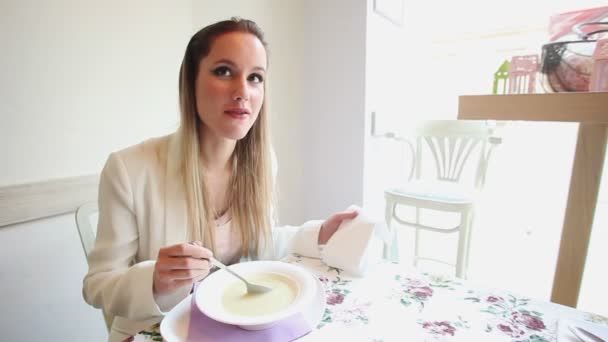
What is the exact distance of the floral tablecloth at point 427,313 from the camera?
1.64 feet

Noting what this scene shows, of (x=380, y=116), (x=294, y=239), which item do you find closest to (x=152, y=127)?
(x=294, y=239)

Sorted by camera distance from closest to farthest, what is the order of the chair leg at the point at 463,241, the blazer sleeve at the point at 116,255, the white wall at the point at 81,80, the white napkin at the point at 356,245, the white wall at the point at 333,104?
the blazer sleeve at the point at 116,255 → the white napkin at the point at 356,245 → the white wall at the point at 81,80 → the chair leg at the point at 463,241 → the white wall at the point at 333,104

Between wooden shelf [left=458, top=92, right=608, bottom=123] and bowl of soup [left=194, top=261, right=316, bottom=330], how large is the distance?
0.56m

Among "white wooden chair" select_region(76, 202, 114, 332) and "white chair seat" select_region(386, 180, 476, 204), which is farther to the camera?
"white chair seat" select_region(386, 180, 476, 204)

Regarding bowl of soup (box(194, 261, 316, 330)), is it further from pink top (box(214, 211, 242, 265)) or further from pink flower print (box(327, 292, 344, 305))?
pink top (box(214, 211, 242, 265))

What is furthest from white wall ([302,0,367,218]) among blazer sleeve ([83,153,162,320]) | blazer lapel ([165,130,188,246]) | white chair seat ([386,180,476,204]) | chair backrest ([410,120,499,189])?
blazer sleeve ([83,153,162,320])

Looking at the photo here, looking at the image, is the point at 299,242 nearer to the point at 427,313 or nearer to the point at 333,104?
the point at 427,313

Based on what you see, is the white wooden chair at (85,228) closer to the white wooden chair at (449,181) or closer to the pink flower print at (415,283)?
the pink flower print at (415,283)

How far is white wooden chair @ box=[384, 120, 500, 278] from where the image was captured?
1550 mm

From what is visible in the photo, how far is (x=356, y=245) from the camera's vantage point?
0.70m

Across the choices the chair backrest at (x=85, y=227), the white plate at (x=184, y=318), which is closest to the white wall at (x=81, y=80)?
the chair backrest at (x=85, y=227)

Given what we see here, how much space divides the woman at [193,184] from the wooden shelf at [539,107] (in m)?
0.39

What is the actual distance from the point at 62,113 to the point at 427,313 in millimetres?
1140

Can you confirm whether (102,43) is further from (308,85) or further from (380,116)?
(380,116)
